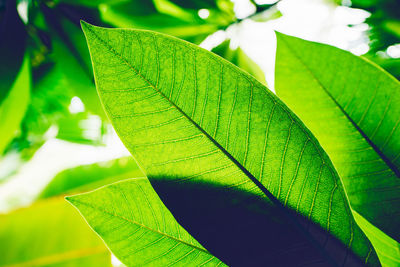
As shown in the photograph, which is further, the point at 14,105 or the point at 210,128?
the point at 14,105

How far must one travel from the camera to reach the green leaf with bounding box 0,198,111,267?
2.06 ft

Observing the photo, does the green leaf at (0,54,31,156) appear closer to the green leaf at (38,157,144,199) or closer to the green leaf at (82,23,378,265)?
the green leaf at (38,157,144,199)

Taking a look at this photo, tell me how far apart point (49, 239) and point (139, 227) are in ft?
1.37

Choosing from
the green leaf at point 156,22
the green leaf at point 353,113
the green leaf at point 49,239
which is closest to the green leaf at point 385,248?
the green leaf at point 353,113

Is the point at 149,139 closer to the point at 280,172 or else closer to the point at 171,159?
the point at 171,159

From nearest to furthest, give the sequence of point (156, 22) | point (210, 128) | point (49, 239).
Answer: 1. point (210, 128)
2. point (49, 239)
3. point (156, 22)

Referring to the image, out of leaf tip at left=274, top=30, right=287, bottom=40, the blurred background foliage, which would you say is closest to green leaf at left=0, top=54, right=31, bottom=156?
the blurred background foliage

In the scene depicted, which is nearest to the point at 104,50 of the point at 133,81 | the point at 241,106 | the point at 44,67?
the point at 133,81

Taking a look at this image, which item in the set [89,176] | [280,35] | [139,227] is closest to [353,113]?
[280,35]

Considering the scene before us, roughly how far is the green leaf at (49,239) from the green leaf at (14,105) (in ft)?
0.69

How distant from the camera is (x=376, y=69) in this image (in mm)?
359

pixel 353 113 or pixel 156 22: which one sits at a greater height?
pixel 156 22

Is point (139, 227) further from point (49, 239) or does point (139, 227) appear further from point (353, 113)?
point (49, 239)

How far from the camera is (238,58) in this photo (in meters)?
0.94
